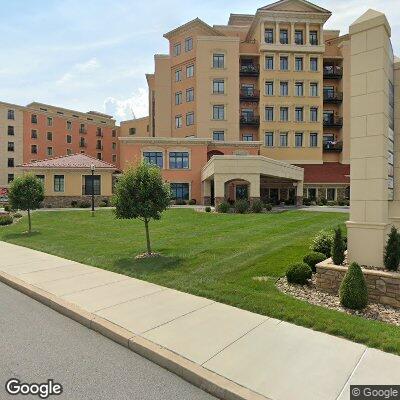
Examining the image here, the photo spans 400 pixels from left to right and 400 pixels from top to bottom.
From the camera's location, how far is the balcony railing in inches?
1999

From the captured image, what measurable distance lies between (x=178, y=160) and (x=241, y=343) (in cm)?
3807

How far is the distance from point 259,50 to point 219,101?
9.94m

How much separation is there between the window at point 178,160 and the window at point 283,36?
24.2 m

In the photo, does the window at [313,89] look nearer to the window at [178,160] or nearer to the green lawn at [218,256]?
the window at [178,160]

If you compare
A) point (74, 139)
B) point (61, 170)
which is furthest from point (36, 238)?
point (74, 139)

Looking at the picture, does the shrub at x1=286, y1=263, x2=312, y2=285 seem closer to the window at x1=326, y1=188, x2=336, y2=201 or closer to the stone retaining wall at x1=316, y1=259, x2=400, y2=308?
the stone retaining wall at x1=316, y1=259, x2=400, y2=308

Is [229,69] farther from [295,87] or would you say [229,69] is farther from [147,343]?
[147,343]

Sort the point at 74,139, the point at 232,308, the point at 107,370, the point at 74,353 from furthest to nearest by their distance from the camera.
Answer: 1. the point at 74,139
2. the point at 232,308
3. the point at 74,353
4. the point at 107,370

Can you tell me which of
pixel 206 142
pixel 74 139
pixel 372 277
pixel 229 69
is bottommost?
pixel 372 277

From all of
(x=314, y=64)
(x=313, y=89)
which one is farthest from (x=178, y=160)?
(x=314, y=64)

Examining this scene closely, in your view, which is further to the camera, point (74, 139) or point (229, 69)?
point (74, 139)

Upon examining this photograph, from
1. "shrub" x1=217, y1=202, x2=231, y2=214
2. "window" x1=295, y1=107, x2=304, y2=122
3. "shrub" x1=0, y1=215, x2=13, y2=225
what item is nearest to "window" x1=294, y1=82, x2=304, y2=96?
"window" x1=295, y1=107, x2=304, y2=122

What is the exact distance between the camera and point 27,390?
4.54 meters

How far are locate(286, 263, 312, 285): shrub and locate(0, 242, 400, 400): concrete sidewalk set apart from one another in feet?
8.04
